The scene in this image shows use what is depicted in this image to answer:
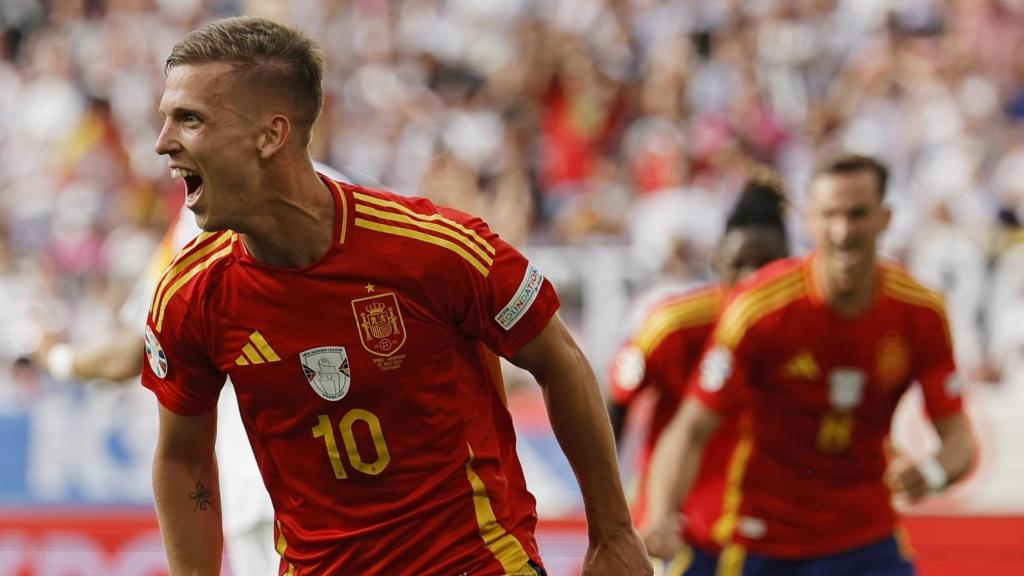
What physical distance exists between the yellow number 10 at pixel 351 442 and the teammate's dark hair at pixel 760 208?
383cm

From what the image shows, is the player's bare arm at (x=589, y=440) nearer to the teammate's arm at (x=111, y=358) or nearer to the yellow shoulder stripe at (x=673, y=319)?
the teammate's arm at (x=111, y=358)

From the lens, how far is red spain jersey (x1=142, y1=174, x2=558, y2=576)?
4.01 meters

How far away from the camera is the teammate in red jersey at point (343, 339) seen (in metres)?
3.91

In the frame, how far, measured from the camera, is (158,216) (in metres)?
14.0

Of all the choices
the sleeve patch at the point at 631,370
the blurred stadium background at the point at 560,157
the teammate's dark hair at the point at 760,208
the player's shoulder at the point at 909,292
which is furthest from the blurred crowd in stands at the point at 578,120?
the player's shoulder at the point at 909,292

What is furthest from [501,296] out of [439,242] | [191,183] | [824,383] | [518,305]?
[824,383]

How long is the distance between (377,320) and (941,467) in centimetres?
329

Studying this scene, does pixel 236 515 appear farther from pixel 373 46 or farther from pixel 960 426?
pixel 373 46

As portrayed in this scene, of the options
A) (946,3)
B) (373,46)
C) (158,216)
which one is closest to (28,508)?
(158,216)

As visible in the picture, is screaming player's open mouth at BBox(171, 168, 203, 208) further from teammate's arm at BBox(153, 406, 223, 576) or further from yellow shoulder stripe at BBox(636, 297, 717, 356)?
yellow shoulder stripe at BBox(636, 297, 717, 356)

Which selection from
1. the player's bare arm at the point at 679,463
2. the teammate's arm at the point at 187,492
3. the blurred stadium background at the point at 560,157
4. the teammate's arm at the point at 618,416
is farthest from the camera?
the blurred stadium background at the point at 560,157

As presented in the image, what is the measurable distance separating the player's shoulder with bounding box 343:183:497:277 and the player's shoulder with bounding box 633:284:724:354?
10.4 ft

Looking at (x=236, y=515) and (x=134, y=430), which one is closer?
(x=236, y=515)

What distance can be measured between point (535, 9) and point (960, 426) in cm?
925
